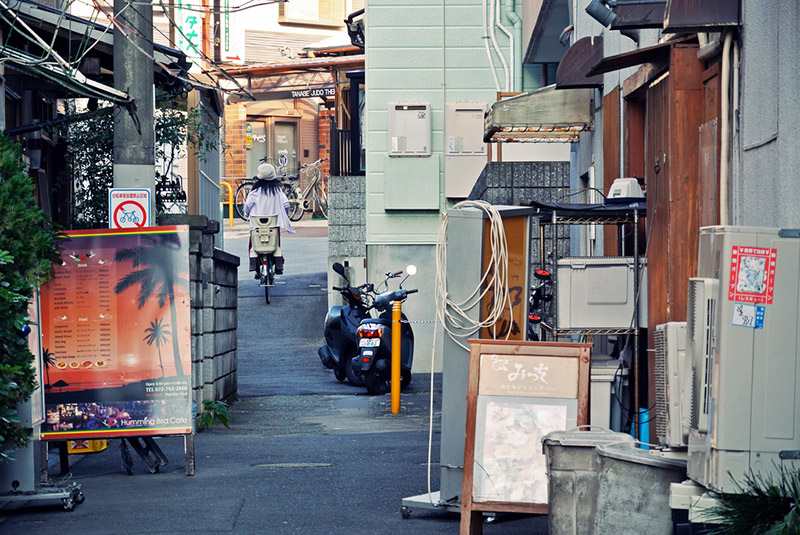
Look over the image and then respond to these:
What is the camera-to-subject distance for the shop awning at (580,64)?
36.6ft

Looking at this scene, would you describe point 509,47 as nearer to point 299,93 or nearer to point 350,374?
point 350,374

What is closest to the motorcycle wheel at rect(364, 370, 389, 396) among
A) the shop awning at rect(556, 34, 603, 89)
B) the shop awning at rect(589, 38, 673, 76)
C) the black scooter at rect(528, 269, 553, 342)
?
the black scooter at rect(528, 269, 553, 342)

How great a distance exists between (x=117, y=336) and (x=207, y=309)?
137 inches

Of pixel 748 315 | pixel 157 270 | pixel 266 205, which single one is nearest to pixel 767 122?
pixel 748 315

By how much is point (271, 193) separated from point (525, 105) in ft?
36.0

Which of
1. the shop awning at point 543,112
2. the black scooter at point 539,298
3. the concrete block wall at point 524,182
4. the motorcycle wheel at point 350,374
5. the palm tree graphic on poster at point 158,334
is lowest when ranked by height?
the motorcycle wheel at point 350,374

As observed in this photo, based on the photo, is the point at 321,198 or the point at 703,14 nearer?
the point at 703,14

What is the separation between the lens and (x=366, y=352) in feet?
48.0

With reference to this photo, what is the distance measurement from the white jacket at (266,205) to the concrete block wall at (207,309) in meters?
8.07

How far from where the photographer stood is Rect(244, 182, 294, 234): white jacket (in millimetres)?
21797

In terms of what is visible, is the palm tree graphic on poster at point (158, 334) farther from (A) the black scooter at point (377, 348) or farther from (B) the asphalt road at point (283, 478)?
(A) the black scooter at point (377, 348)

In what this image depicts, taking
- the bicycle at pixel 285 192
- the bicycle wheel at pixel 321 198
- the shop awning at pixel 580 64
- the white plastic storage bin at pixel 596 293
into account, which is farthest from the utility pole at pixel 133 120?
the bicycle wheel at pixel 321 198

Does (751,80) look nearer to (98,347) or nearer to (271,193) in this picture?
(98,347)

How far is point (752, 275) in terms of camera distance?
15.6 ft
